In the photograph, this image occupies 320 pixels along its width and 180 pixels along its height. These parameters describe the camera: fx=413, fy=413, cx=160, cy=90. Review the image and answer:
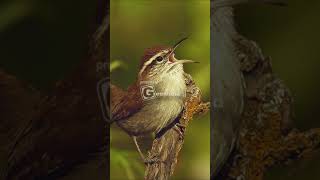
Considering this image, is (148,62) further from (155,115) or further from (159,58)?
(155,115)

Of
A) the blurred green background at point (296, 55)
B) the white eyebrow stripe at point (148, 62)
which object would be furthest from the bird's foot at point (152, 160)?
the blurred green background at point (296, 55)

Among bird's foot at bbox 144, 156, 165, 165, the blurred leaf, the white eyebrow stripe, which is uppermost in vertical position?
the blurred leaf

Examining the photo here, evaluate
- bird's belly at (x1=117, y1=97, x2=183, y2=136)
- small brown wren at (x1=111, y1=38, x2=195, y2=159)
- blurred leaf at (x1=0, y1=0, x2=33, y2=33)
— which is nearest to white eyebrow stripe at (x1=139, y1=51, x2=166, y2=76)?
small brown wren at (x1=111, y1=38, x2=195, y2=159)

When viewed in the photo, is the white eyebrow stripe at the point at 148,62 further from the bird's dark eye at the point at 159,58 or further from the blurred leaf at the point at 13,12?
the blurred leaf at the point at 13,12

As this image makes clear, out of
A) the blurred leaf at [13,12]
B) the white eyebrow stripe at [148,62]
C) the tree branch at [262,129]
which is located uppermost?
the blurred leaf at [13,12]

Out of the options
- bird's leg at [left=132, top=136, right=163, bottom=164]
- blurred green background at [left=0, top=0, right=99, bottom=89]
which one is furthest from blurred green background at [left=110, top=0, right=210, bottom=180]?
blurred green background at [left=0, top=0, right=99, bottom=89]

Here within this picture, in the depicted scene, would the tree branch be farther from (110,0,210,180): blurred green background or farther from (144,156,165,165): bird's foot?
(144,156,165,165): bird's foot

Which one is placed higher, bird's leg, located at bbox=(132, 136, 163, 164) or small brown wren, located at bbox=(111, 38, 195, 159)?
small brown wren, located at bbox=(111, 38, 195, 159)
